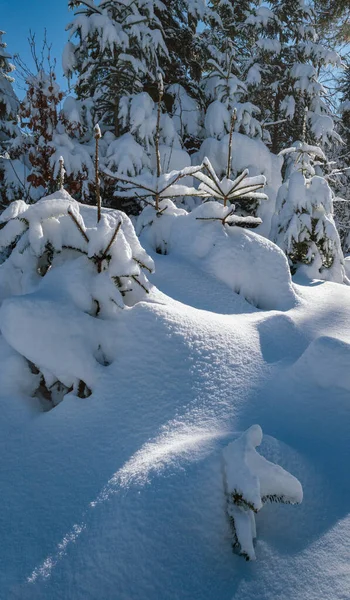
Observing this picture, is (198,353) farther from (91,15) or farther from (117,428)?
(91,15)

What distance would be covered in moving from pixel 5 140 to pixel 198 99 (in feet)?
20.5

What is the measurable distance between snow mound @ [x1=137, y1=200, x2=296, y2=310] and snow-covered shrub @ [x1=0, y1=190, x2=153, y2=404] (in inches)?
53.2

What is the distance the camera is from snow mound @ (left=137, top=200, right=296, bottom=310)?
388 centimetres

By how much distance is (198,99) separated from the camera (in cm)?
1122

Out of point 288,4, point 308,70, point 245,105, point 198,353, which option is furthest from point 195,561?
point 288,4

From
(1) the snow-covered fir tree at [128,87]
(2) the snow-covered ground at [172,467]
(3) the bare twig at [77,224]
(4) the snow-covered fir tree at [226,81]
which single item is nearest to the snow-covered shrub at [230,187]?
(2) the snow-covered ground at [172,467]

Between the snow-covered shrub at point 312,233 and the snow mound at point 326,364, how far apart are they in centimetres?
343

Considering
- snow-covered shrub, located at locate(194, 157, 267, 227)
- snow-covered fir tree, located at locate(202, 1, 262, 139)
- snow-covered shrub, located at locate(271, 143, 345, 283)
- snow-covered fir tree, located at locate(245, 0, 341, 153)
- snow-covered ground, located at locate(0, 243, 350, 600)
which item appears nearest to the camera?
snow-covered ground, located at locate(0, 243, 350, 600)

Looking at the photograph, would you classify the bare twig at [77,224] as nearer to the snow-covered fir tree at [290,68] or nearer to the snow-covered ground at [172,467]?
the snow-covered ground at [172,467]

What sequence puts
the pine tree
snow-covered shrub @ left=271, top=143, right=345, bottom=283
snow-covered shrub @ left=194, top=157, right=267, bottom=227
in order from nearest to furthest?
1. snow-covered shrub @ left=194, top=157, right=267, bottom=227
2. snow-covered shrub @ left=271, top=143, right=345, bottom=283
3. the pine tree

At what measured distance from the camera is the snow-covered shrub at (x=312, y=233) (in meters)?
5.66

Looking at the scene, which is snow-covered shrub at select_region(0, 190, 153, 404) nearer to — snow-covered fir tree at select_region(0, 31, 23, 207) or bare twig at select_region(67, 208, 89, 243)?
bare twig at select_region(67, 208, 89, 243)

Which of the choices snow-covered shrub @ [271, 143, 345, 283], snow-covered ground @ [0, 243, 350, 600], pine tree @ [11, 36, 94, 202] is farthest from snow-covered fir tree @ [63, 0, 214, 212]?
snow-covered ground @ [0, 243, 350, 600]

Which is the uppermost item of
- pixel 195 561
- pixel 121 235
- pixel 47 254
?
pixel 121 235
